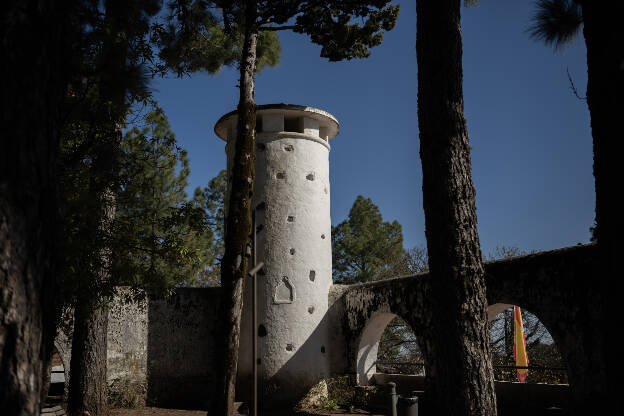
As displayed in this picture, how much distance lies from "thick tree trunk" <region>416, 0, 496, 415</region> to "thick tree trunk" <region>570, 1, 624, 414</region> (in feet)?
8.94

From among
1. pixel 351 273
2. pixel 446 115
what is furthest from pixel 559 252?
pixel 351 273

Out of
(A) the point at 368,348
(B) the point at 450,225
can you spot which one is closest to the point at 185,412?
(A) the point at 368,348

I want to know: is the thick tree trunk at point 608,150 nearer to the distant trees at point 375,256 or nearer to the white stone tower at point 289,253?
the white stone tower at point 289,253

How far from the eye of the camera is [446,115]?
19.6ft

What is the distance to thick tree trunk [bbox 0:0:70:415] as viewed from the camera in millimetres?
2061

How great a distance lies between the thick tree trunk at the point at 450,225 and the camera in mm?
5477

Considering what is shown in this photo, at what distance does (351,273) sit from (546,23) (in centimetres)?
1989

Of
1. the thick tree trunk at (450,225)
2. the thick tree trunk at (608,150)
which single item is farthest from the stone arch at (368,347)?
the thick tree trunk at (608,150)

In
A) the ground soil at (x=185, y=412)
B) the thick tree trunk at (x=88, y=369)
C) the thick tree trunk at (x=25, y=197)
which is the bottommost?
the ground soil at (x=185, y=412)

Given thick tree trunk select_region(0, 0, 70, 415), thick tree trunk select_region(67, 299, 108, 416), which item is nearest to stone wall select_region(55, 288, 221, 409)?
thick tree trunk select_region(67, 299, 108, 416)

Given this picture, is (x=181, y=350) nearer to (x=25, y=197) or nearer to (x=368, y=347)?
(x=368, y=347)

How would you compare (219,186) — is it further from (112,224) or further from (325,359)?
(112,224)

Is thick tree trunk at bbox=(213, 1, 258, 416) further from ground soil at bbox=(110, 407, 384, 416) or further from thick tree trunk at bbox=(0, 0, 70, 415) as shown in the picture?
thick tree trunk at bbox=(0, 0, 70, 415)

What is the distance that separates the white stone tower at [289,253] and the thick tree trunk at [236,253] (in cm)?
419
